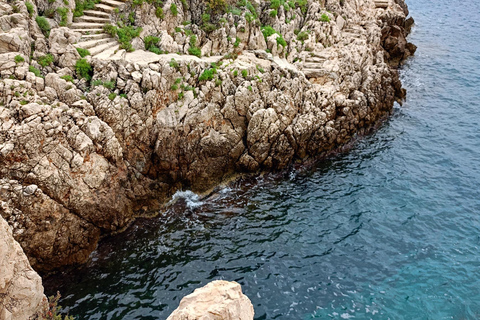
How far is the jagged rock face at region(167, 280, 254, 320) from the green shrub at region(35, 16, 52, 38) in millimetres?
22761

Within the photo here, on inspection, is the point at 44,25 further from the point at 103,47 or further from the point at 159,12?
the point at 159,12

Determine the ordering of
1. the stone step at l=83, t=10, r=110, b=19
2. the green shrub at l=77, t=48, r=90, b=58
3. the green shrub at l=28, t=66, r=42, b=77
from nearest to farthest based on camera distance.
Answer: the green shrub at l=28, t=66, r=42, b=77
the green shrub at l=77, t=48, r=90, b=58
the stone step at l=83, t=10, r=110, b=19

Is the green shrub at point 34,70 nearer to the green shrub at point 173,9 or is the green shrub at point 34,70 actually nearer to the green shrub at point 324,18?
the green shrub at point 173,9

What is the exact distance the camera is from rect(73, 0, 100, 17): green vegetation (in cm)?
2734

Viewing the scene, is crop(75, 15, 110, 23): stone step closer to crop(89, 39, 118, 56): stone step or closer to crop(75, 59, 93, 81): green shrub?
crop(89, 39, 118, 56): stone step

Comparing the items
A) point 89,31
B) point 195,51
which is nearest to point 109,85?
point 89,31

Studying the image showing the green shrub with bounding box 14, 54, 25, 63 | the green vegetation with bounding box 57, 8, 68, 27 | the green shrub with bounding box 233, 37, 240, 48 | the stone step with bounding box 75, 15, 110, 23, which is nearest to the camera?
the green shrub with bounding box 14, 54, 25, 63

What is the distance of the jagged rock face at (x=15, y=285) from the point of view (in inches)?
539

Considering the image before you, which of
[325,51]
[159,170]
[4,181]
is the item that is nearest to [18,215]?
[4,181]

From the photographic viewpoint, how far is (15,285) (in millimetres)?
Result: 14391

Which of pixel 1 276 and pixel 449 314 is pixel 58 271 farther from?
pixel 449 314

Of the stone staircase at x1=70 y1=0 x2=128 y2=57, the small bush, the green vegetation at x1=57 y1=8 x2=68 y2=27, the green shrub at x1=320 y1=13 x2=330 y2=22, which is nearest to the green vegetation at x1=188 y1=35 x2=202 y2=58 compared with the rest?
the small bush

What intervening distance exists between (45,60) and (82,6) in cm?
819

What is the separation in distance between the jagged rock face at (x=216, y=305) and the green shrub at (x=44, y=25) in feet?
74.7
